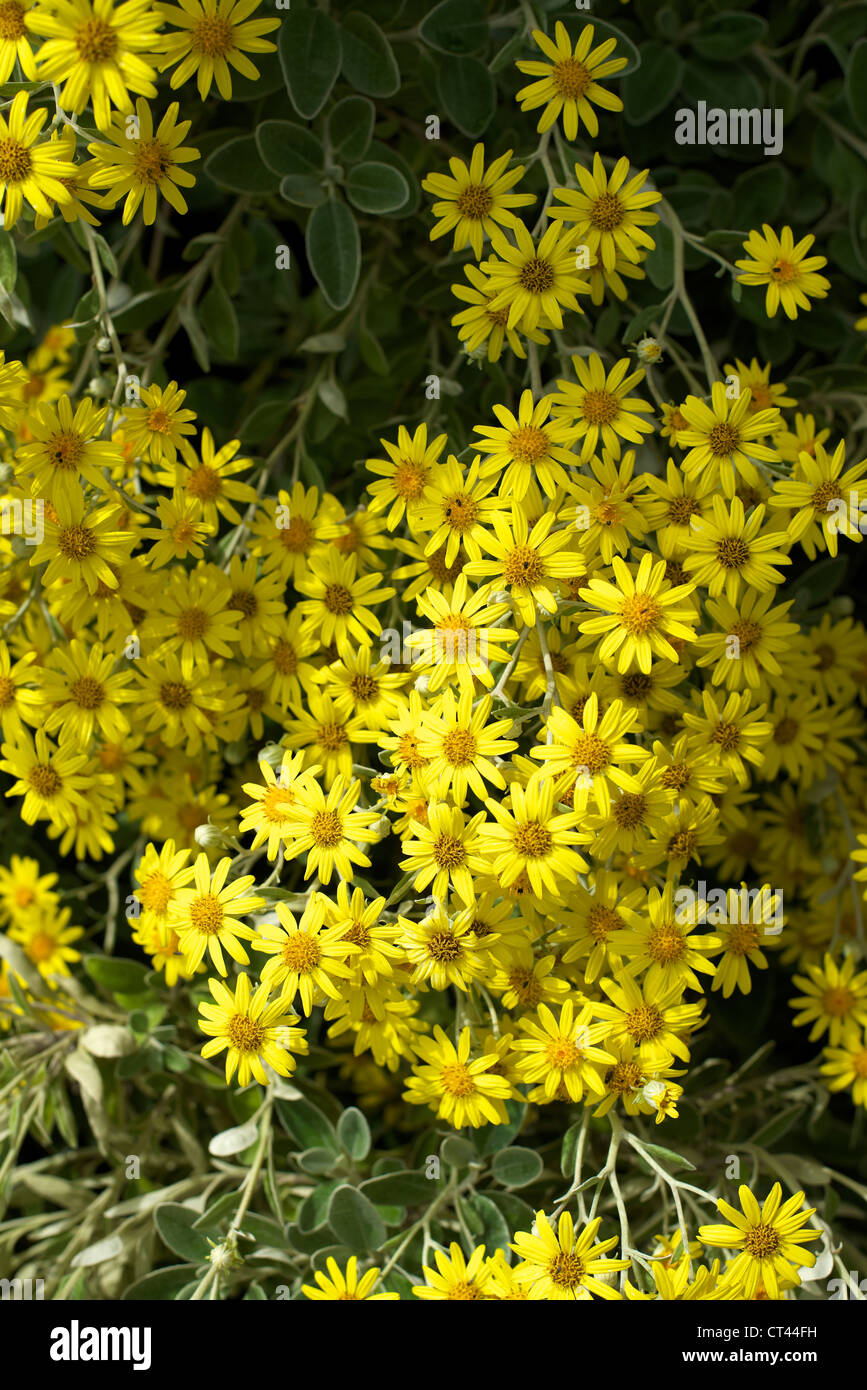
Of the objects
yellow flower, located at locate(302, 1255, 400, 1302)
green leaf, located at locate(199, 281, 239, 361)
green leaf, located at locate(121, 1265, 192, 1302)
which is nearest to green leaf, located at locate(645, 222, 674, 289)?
green leaf, located at locate(199, 281, 239, 361)

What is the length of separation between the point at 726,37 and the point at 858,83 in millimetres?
233

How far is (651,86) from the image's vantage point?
6.06 ft

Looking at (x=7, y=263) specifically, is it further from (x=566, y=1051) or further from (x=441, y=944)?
(x=566, y=1051)

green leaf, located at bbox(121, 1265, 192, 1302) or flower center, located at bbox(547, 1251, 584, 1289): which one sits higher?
flower center, located at bbox(547, 1251, 584, 1289)

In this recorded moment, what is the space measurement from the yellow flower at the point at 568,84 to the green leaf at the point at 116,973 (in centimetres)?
144

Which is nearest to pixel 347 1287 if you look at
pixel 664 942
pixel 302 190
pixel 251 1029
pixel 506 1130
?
pixel 506 1130

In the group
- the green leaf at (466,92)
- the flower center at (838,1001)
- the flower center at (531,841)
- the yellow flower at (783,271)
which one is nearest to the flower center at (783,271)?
the yellow flower at (783,271)

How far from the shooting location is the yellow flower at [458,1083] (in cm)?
144

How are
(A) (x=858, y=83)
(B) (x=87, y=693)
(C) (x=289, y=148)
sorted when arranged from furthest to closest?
(A) (x=858, y=83), (C) (x=289, y=148), (B) (x=87, y=693)

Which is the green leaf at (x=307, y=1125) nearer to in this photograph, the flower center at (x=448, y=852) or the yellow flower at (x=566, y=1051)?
the yellow flower at (x=566, y=1051)

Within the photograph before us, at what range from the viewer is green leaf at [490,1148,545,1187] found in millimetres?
1637

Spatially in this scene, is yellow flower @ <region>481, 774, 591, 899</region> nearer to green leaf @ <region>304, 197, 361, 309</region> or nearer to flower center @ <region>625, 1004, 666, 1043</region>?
flower center @ <region>625, 1004, 666, 1043</region>

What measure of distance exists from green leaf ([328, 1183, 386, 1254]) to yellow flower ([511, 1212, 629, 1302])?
27 cm

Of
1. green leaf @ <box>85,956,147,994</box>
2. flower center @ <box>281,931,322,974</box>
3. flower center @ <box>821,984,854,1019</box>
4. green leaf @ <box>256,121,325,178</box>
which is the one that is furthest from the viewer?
green leaf @ <box>85,956,147,994</box>
